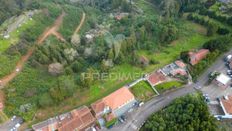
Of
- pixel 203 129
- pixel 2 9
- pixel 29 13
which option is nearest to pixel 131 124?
pixel 203 129

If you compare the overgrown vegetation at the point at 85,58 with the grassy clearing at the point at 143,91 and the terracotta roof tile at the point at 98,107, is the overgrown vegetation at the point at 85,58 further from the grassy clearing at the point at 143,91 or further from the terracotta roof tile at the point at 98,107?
the terracotta roof tile at the point at 98,107

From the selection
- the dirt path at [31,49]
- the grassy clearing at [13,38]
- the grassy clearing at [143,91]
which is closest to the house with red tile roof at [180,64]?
the grassy clearing at [143,91]

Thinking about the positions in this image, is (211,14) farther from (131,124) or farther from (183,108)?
(131,124)

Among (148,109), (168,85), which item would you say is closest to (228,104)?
(168,85)

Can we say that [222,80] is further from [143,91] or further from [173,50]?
[143,91]

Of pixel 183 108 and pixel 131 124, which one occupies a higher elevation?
pixel 183 108
